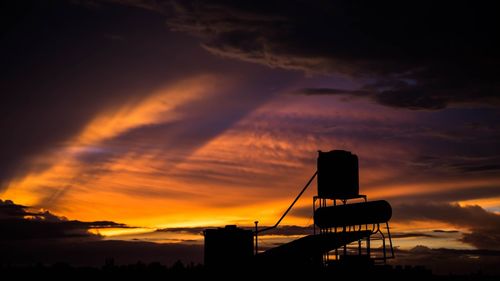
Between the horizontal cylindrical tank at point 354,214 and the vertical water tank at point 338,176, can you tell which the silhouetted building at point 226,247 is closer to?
the horizontal cylindrical tank at point 354,214

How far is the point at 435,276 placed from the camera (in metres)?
32.4

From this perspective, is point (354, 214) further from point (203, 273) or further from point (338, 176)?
point (203, 273)

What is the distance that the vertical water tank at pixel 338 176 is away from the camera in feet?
112

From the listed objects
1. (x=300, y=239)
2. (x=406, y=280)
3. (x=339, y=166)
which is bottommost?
(x=406, y=280)

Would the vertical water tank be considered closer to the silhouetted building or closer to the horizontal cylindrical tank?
the horizontal cylindrical tank

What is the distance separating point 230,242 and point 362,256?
6.32 metres

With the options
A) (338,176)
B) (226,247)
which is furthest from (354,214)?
(226,247)

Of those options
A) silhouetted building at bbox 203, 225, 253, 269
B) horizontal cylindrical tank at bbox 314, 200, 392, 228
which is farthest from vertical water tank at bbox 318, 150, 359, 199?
silhouetted building at bbox 203, 225, 253, 269

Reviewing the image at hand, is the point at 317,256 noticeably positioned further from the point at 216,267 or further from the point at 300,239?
the point at 216,267

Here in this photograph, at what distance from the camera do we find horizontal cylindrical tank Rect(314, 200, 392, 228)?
1247 inches

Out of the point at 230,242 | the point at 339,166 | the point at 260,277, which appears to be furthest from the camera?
the point at 339,166

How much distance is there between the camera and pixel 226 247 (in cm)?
3153

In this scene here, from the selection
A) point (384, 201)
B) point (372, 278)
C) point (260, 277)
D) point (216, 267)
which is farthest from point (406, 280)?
point (216, 267)

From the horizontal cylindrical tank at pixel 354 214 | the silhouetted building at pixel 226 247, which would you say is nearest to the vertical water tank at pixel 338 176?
the horizontal cylindrical tank at pixel 354 214
